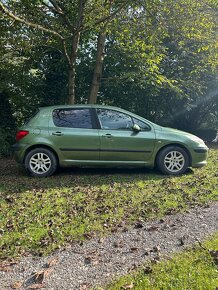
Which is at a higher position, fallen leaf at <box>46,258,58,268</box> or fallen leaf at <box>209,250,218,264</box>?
fallen leaf at <box>209,250,218,264</box>

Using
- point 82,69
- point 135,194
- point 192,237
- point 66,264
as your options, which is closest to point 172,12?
point 82,69

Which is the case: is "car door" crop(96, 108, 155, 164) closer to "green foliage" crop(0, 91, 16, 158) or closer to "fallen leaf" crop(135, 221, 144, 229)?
"fallen leaf" crop(135, 221, 144, 229)

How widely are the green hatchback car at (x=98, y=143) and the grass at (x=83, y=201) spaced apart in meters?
0.32

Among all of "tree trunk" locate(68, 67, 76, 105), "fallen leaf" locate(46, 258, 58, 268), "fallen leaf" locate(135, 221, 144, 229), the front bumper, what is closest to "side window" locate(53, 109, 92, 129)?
the front bumper

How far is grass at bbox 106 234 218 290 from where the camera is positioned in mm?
2836

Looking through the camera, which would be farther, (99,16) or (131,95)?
(131,95)

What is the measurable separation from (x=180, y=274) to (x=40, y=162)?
4.43 m

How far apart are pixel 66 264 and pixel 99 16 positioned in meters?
6.68

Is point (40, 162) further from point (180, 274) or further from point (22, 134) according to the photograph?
point (180, 274)

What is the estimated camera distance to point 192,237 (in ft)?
12.6

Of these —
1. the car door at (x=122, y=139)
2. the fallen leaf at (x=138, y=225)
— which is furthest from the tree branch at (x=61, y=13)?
the fallen leaf at (x=138, y=225)

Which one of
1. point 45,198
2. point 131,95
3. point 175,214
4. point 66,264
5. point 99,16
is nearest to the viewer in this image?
point 66,264

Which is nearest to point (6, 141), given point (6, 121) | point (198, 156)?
point (6, 121)

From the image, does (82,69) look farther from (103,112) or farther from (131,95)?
(103,112)
